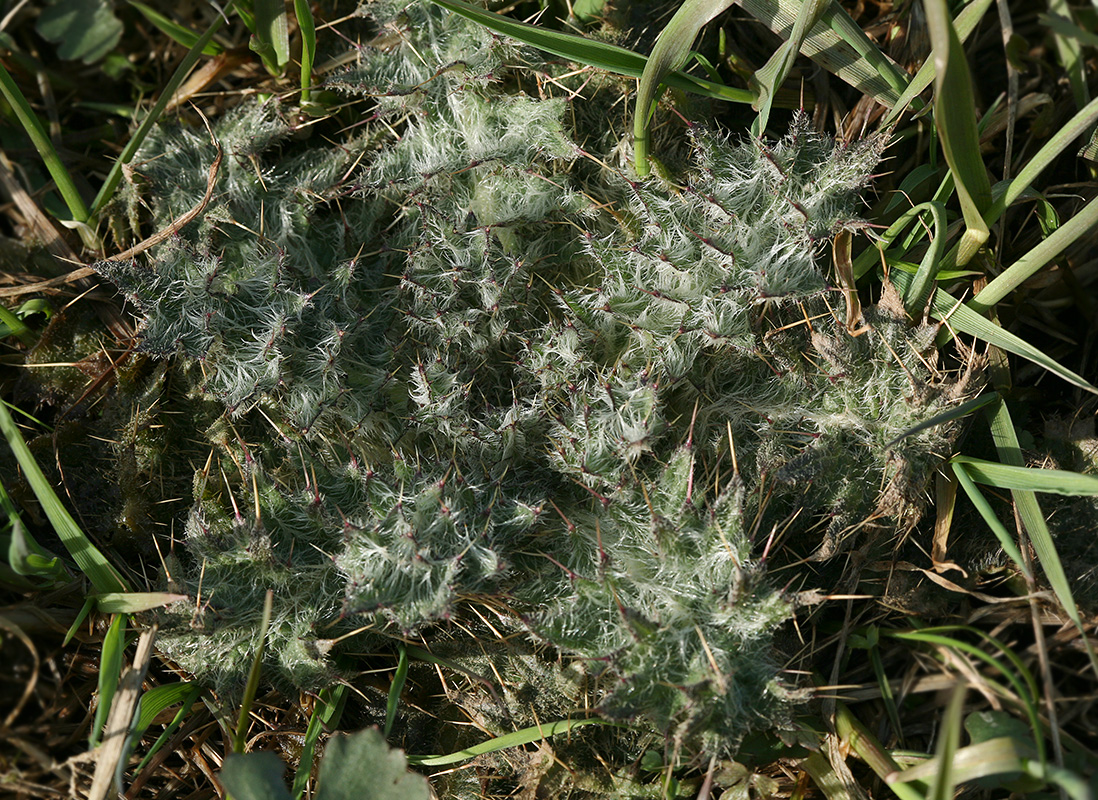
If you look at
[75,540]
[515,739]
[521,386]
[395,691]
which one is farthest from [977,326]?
[75,540]

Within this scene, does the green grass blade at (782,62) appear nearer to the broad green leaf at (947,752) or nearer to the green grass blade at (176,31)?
the broad green leaf at (947,752)

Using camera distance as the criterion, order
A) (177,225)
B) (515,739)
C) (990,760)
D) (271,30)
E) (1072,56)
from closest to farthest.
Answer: (990,760) < (515,739) < (1072,56) < (177,225) < (271,30)

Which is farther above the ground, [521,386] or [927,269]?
[927,269]

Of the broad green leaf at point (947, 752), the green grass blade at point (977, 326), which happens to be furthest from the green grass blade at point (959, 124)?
the broad green leaf at point (947, 752)

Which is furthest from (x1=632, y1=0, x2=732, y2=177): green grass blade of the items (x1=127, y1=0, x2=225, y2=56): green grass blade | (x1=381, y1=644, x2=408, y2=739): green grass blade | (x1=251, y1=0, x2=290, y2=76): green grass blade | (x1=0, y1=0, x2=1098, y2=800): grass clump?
(x1=381, y1=644, x2=408, y2=739): green grass blade

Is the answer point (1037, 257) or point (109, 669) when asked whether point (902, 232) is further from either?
point (109, 669)

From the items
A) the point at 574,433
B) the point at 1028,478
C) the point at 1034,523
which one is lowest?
the point at 1034,523

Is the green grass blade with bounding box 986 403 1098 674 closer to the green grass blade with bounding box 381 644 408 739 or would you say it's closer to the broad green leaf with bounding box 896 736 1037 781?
the broad green leaf with bounding box 896 736 1037 781
